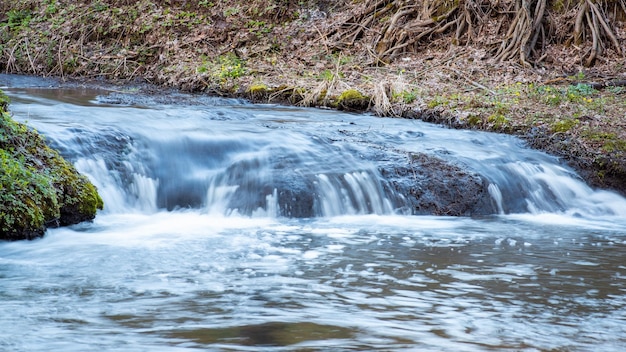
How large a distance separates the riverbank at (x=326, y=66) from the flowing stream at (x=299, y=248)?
0.76m

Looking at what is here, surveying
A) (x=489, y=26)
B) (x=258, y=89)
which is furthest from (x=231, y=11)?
(x=489, y=26)

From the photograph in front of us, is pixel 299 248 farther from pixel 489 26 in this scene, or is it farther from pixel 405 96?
pixel 489 26

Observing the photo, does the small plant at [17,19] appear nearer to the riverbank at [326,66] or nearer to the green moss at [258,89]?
the riverbank at [326,66]

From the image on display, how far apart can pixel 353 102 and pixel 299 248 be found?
7398mm

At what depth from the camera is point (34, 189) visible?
6.85 m

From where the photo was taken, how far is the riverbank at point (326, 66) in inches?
468

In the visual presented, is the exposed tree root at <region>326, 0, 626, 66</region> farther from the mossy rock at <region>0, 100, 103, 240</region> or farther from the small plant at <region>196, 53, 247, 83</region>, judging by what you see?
the mossy rock at <region>0, 100, 103, 240</region>

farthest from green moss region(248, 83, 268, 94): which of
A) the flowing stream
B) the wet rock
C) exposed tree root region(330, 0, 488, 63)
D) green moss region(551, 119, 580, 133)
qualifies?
the wet rock

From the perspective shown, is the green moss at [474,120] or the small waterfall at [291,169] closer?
the small waterfall at [291,169]

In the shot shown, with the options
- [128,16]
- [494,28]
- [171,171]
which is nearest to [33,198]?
[171,171]

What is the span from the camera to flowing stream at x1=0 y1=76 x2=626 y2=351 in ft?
14.6

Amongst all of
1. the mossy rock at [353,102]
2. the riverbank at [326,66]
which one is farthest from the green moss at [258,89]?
the mossy rock at [353,102]

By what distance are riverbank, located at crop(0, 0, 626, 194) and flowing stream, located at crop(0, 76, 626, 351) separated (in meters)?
0.76

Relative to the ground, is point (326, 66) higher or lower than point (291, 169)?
higher
